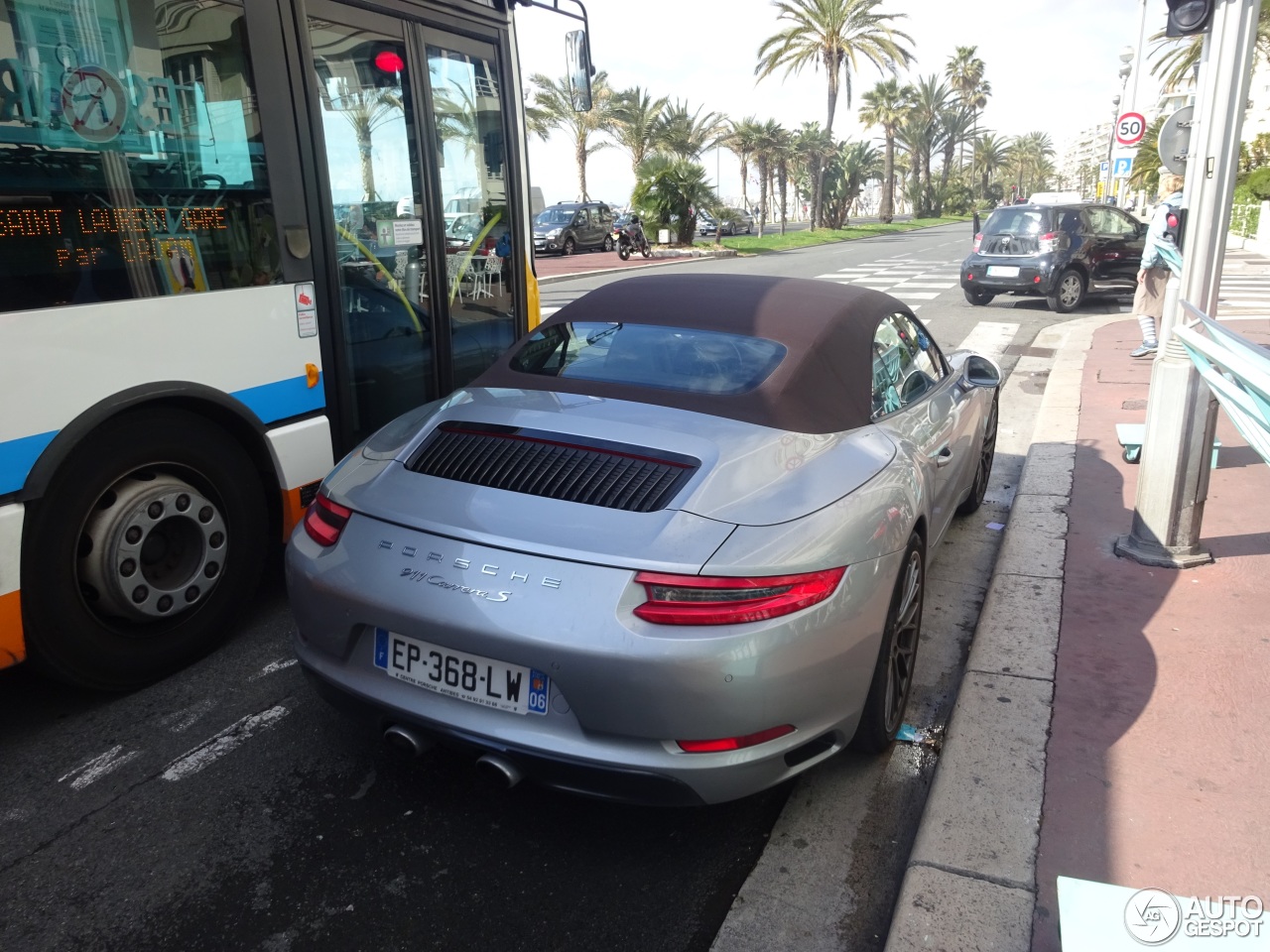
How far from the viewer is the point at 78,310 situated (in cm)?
332

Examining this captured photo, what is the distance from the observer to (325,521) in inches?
117

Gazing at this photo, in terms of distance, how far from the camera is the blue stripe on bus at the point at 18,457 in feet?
10.1

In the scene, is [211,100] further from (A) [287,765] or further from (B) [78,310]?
(A) [287,765]

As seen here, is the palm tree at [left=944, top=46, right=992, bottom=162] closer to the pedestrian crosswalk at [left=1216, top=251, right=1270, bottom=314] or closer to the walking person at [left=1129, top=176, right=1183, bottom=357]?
the pedestrian crosswalk at [left=1216, top=251, right=1270, bottom=314]

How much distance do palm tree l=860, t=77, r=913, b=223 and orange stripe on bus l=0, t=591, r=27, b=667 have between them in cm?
5934

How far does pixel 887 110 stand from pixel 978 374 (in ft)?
200

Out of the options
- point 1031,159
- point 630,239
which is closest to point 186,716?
point 630,239

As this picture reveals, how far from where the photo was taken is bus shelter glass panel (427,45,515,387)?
17.1 ft

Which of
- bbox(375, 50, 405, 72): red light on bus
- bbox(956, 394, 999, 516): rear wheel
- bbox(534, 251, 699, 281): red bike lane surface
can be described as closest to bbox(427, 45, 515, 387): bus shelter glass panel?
bbox(375, 50, 405, 72): red light on bus

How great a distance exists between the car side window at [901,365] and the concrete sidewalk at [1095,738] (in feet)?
3.26

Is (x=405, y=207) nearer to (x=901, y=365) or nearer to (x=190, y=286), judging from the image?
(x=190, y=286)

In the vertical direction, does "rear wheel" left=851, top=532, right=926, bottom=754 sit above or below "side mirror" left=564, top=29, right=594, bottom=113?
below

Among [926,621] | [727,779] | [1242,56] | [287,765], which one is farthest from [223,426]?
[1242,56]

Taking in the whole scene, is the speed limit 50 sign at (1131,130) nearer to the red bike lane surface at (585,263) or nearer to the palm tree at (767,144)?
the red bike lane surface at (585,263)
